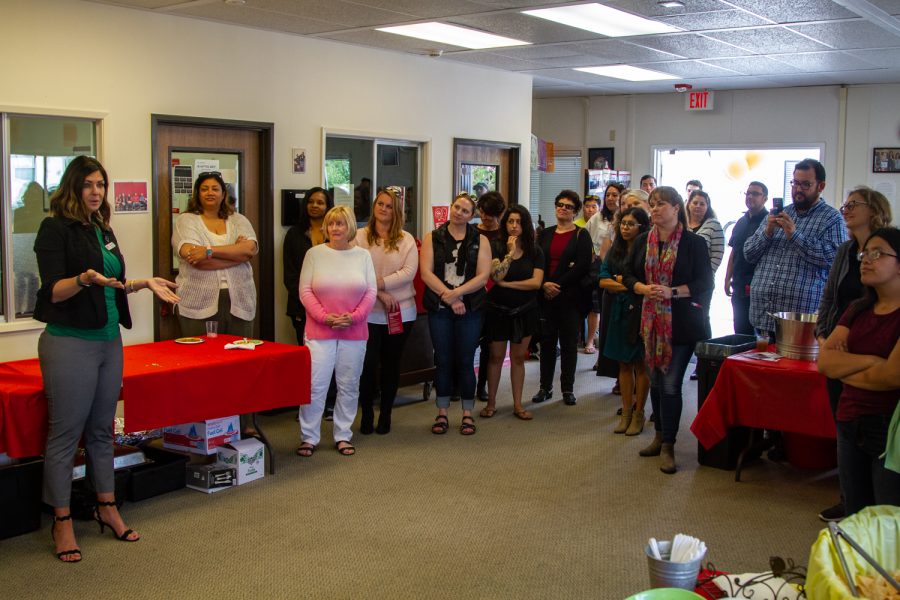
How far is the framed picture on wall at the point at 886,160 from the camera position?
30.6 feet

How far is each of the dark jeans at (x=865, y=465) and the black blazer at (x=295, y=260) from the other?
3721 millimetres

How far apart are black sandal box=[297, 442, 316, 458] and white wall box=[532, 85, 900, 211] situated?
6.92m

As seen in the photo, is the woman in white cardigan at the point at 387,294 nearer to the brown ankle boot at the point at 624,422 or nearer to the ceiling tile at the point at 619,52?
the brown ankle boot at the point at 624,422

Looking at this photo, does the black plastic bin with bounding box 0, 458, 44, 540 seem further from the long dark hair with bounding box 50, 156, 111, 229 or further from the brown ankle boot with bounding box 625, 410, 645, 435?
the brown ankle boot with bounding box 625, 410, 645, 435

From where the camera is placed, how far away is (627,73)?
28.9 ft

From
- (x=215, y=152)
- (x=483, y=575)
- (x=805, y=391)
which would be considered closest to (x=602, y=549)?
(x=483, y=575)

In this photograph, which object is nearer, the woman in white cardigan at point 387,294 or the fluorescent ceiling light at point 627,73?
the woman in white cardigan at point 387,294

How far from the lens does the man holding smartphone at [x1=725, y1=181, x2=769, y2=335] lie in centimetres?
673

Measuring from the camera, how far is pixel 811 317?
4.89m

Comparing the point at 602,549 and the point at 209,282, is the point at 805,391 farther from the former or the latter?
the point at 209,282

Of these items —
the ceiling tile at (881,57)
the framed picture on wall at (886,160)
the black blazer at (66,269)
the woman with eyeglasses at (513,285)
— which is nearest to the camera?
the black blazer at (66,269)

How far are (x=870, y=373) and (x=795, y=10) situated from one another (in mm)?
3044

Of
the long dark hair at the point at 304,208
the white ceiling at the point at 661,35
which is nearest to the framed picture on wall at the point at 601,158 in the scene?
the white ceiling at the point at 661,35

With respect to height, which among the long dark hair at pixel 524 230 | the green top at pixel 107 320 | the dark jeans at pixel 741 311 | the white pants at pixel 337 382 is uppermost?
the long dark hair at pixel 524 230
